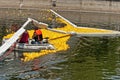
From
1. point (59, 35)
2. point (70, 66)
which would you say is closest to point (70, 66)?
point (70, 66)

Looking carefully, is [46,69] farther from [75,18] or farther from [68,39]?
[75,18]

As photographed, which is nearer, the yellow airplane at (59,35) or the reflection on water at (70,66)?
the reflection on water at (70,66)

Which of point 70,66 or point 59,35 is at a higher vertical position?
point 59,35

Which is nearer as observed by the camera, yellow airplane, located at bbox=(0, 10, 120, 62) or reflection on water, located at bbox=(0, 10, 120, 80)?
reflection on water, located at bbox=(0, 10, 120, 80)

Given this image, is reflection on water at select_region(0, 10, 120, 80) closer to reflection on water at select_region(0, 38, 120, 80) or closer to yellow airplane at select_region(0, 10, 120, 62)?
reflection on water at select_region(0, 38, 120, 80)

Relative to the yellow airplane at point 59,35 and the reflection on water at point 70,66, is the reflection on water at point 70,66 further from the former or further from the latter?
the yellow airplane at point 59,35

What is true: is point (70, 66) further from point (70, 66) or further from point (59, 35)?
point (59, 35)

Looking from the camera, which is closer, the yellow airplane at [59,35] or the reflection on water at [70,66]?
the reflection on water at [70,66]

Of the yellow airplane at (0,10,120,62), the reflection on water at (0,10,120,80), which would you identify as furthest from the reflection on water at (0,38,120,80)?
the yellow airplane at (0,10,120,62)

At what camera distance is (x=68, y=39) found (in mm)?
43125

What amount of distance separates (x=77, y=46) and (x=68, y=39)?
86.4 inches

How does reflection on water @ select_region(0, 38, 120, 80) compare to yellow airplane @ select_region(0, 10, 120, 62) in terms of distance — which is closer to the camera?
reflection on water @ select_region(0, 38, 120, 80)

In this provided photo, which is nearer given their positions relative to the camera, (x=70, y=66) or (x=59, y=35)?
(x=70, y=66)

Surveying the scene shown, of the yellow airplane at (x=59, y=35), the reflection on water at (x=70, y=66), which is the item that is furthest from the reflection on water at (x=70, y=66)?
the yellow airplane at (x=59, y=35)
